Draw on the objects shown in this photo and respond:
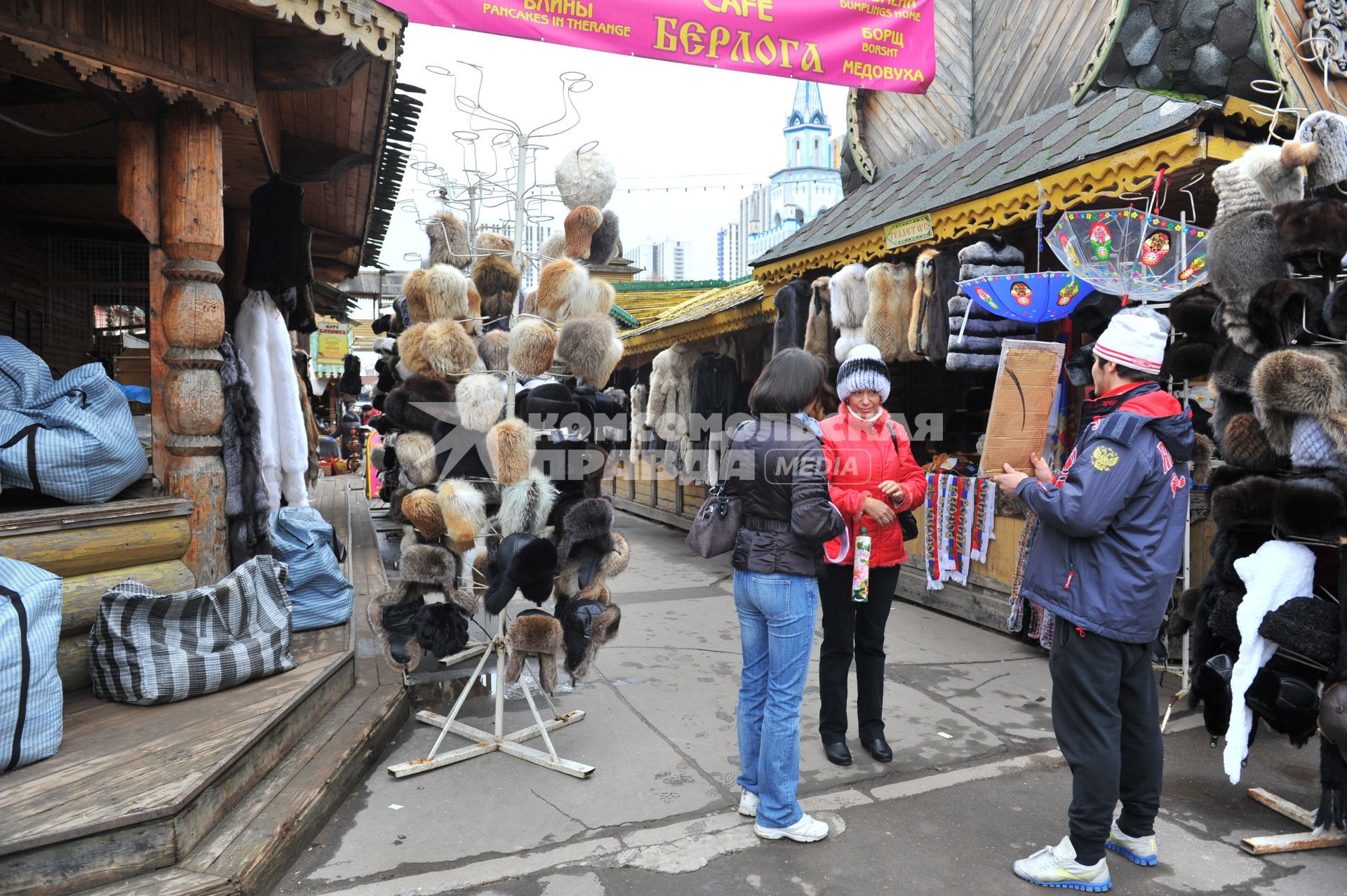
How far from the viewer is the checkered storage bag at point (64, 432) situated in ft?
12.0

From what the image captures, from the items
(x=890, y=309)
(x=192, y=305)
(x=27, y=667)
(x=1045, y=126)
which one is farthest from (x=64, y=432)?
(x=1045, y=126)

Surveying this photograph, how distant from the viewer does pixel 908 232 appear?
6.45 metres

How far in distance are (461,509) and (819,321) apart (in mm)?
4525

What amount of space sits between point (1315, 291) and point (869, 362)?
5.82 ft

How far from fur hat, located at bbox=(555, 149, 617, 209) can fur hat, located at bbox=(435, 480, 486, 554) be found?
5.39 feet

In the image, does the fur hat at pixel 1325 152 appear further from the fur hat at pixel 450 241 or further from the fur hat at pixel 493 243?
the fur hat at pixel 450 241

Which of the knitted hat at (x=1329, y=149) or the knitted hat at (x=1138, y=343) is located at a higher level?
the knitted hat at (x=1329, y=149)

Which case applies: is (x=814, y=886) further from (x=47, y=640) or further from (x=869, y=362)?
(x=47, y=640)

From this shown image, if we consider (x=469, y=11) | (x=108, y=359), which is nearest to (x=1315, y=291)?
(x=469, y=11)

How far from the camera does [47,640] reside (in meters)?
2.93

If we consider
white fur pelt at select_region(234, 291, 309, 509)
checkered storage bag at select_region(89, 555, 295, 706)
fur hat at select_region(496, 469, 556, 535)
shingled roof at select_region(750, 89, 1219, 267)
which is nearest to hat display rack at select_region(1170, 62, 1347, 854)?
shingled roof at select_region(750, 89, 1219, 267)

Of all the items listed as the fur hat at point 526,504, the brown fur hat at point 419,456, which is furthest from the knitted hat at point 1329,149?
the brown fur hat at point 419,456

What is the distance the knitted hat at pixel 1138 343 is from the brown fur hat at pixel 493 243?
313cm

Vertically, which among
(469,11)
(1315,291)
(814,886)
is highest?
(469,11)
